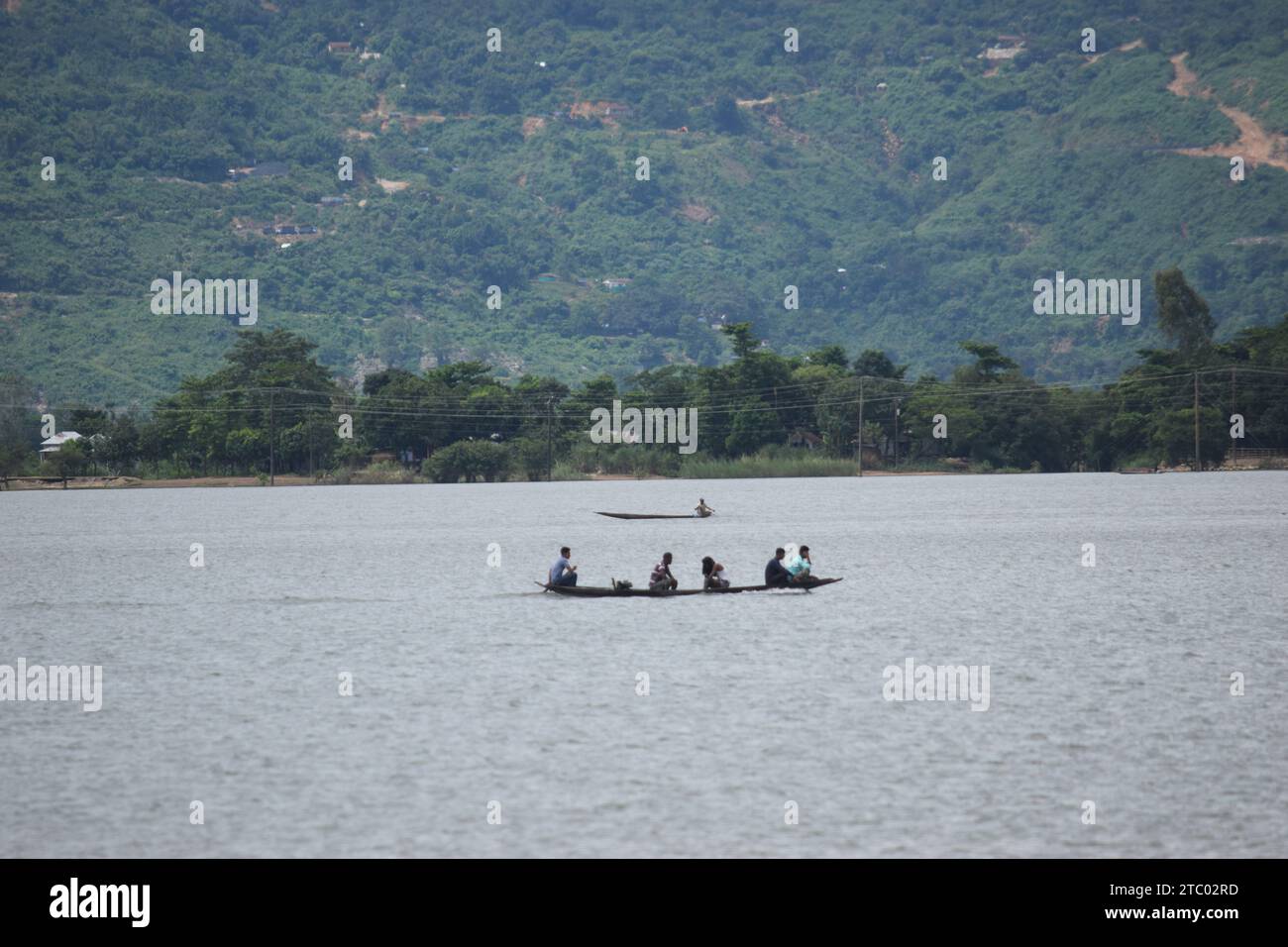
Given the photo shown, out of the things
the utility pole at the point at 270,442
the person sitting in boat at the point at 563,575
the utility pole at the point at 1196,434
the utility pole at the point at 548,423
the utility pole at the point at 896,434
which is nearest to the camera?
the person sitting in boat at the point at 563,575

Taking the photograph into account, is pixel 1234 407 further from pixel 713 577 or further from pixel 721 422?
pixel 713 577

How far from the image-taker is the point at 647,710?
32250mm

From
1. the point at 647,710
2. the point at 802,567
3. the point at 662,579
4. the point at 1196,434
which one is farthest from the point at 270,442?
the point at 647,710

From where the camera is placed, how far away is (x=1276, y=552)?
69562 mm

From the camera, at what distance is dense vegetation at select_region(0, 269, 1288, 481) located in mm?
164750

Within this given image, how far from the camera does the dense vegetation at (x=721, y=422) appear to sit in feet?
541

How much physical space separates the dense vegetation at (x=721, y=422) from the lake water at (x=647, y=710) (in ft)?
311

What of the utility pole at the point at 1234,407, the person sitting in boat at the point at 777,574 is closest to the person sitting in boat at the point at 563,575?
the person sitting in boat at the point at 777,574

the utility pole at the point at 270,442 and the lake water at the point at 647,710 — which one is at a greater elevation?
the utility pole at the point at 270,442

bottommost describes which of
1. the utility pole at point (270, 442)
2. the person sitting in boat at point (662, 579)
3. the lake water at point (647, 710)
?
the lake water at point (647, 710)

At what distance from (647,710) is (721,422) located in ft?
482

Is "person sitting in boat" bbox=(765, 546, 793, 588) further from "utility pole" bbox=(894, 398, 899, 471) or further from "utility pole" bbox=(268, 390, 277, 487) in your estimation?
"utility pole" bbox=(894, 398, 899, 471)

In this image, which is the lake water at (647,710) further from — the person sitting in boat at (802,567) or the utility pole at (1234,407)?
the utility pole at (1234,407)
